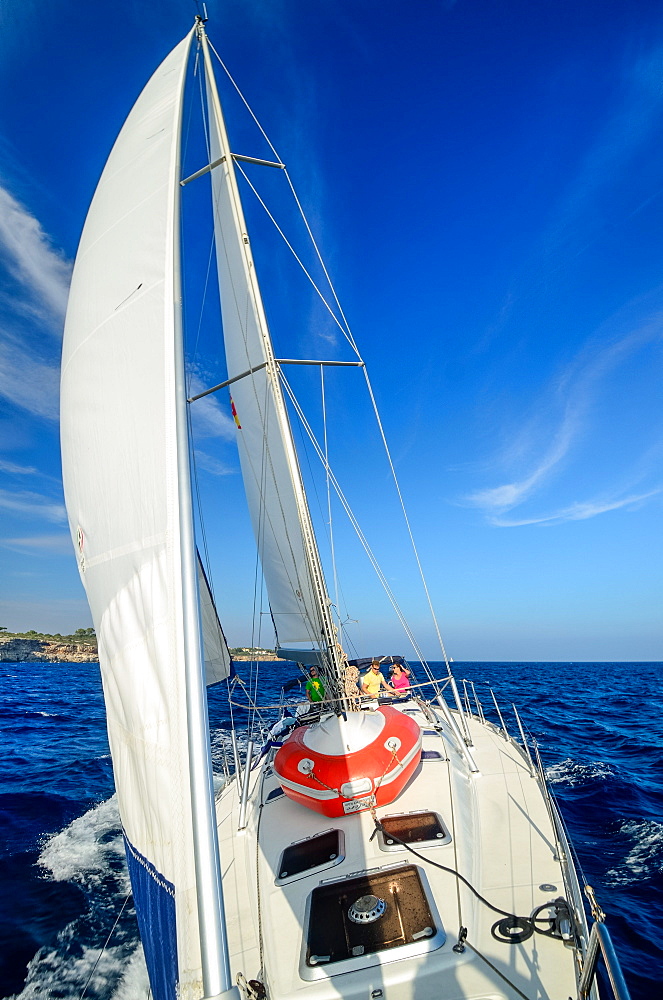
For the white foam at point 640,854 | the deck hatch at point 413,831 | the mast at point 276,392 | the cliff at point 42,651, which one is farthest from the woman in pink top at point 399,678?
the cliff at point 42,651

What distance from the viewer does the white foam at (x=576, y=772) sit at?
9184mm

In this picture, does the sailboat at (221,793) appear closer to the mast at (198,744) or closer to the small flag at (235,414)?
the mast at (198,744)

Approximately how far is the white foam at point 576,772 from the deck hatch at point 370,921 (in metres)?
7.14

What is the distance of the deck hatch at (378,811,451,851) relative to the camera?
4.24m

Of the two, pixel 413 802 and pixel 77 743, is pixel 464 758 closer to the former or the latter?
pixel 413 802

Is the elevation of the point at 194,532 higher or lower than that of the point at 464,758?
higher

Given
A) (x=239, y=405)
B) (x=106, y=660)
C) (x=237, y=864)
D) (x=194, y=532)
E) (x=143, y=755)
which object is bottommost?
(x=237, y=864)

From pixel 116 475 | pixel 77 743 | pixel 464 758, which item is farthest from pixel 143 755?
pixel 77 743

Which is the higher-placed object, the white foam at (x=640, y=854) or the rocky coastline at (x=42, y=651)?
the rocky coastline at (x=42, y=651)

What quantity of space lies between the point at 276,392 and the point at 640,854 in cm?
920

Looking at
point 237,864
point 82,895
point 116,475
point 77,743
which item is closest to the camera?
point 116,475

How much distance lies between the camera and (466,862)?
392 centimetres

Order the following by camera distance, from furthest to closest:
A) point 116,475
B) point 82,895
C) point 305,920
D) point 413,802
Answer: point 82,895
point 413,802
point 305,920
point 116,475

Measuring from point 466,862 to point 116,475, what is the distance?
4.41m
